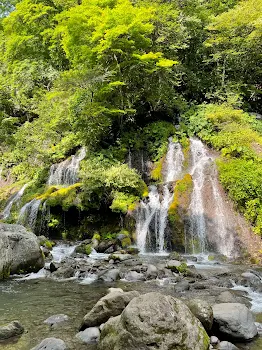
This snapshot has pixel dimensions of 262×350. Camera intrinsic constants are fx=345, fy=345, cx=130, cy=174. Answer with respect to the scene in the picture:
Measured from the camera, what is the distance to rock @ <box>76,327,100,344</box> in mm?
5699

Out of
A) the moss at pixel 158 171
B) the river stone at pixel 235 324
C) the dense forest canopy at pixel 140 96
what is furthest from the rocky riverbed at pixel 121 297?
the moss at pixel 158 171

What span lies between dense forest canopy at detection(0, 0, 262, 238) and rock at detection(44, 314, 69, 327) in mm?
8830

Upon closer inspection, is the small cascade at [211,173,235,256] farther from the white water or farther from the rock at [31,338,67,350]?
the rock at [31,338,67,350]

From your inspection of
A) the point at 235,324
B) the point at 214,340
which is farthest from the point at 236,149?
the point at 214,340

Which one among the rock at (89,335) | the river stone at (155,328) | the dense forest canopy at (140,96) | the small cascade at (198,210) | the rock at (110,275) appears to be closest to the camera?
the river stone at (155,328)

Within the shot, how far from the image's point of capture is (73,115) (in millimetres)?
20016

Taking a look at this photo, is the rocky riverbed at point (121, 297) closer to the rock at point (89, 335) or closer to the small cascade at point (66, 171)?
the rock at point (89, 335)

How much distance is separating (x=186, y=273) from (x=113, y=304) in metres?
4.42

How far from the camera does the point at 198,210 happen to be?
14.8m

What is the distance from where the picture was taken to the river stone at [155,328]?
461 centimetres

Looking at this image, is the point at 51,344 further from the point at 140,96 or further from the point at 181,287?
the point at 140,96

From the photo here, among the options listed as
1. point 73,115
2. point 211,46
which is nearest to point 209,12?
point 211,46

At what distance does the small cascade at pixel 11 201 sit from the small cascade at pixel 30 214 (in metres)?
1.36

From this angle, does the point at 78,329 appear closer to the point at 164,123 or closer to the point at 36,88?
the point at 164,123
